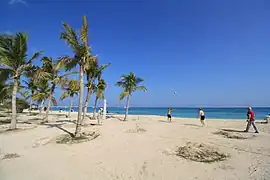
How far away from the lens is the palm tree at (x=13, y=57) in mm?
11469

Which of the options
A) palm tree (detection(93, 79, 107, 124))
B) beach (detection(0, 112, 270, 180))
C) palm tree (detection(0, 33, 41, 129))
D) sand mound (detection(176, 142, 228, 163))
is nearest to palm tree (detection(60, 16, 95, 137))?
beach (detection(0, 112, 270, 180))

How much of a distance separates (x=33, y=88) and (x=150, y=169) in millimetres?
31706

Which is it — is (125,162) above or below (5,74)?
below

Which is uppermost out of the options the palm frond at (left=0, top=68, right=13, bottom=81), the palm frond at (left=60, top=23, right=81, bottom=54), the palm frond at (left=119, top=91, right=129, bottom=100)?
the palm frond at (left=60, top=23, right=81, bottom=54)

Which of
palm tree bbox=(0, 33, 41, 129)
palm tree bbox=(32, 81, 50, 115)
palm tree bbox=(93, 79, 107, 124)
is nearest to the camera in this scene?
palm tree bbox=(0, 33, 41, 129)

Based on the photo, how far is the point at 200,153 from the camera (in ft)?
21.1

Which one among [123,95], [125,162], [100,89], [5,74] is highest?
[5,74]

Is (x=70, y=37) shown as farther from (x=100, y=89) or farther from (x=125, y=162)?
(x=100, y=89)

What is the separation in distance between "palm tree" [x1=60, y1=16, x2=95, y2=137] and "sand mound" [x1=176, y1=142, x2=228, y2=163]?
5.86 meters

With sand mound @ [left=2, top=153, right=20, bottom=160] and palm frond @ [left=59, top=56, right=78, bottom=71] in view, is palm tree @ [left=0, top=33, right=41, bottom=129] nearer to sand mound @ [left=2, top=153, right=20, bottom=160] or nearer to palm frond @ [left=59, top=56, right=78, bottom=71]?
palm frond @ [left=59, top=56, right=78, bottom=71]

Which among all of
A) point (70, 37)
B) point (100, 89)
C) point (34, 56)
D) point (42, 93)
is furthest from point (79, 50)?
point (42, 93)

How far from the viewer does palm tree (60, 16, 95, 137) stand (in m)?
9.22

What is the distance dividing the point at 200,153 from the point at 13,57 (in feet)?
45.1

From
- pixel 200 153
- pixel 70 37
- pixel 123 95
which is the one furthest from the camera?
pixel 123 95
